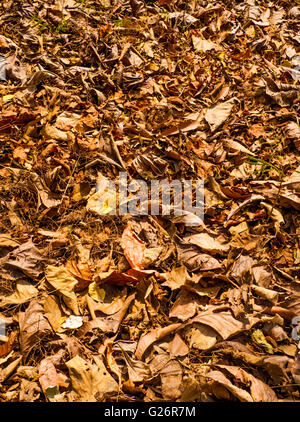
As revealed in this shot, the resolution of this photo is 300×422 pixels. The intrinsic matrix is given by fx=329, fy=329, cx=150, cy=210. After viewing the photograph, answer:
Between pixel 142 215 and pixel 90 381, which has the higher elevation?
pixel 142 215

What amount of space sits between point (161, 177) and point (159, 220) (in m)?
0.34

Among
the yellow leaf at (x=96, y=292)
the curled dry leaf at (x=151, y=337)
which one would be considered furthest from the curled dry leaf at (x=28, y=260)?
the curled dry leaf at (x=151, y=337)

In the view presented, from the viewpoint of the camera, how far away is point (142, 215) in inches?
Answer: 83.2

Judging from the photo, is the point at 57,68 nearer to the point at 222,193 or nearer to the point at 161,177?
the point at 161,177

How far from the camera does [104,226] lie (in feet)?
6.84

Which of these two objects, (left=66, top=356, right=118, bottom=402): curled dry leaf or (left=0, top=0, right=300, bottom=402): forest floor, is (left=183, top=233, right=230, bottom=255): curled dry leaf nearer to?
(left=0, top=0, right=300, bottom=402): forest floor

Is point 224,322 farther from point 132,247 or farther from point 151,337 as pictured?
point 132,247

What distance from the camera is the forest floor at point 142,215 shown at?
1.61 meters

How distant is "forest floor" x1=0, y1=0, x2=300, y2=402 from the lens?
1606 mm

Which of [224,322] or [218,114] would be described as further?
[218,114]

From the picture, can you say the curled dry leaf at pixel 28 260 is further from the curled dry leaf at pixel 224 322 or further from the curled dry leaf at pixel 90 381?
the curled dry leaf at pixel 224 322

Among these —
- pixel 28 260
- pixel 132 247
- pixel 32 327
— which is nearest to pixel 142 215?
pixel 132 247

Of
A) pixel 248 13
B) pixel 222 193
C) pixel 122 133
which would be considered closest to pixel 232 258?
pixel 222 193
